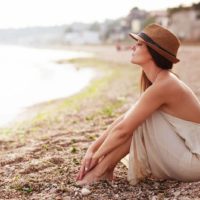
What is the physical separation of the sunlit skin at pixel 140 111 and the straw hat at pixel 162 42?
8 centimetres

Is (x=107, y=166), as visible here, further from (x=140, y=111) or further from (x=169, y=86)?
(x=169, y=86)

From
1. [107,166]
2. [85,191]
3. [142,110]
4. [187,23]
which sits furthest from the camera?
[187,23]

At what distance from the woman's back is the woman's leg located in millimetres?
460

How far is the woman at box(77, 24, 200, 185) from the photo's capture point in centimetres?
353

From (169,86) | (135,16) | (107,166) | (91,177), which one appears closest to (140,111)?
(169,86)

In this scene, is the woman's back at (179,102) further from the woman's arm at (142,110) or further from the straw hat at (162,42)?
the straw hat at (162,42)

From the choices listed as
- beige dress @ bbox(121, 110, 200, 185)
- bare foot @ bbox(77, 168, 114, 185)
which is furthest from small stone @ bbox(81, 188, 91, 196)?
beige dress @ bbox(121, 110, 200, 185)

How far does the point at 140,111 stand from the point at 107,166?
0.59 meters

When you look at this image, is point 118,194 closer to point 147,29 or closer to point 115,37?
point 147,29

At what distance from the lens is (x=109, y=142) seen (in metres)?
3.64

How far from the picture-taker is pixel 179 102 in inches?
141

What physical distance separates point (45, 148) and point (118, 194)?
77.2 inches

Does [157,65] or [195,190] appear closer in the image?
[195,190]

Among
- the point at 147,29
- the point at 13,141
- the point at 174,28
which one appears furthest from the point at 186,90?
the point at 174,28
